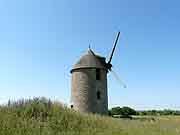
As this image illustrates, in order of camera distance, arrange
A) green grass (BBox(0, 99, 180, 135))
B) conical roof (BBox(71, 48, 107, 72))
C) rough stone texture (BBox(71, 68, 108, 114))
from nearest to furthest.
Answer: green grass (BBox(0, 99, 180, 135)) → rough stone texture (BBox(71, 68, 108, 114)) → conical roof (BBox(71, 48, 107, 72))

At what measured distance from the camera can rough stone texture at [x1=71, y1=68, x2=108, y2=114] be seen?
31.0 metres

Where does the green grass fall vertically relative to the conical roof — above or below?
below

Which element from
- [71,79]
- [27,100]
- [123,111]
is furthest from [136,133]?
[123,111]

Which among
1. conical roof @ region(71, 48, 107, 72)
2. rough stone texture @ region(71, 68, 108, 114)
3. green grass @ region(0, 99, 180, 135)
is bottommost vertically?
green grass @ region(0, 99, 180, 135)

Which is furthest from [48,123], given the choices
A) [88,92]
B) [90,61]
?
[90,61]

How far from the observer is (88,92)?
3106cm

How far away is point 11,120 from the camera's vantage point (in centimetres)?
1188

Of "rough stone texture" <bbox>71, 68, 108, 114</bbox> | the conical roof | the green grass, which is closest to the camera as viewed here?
the green grass

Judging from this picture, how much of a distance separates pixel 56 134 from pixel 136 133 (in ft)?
14.1

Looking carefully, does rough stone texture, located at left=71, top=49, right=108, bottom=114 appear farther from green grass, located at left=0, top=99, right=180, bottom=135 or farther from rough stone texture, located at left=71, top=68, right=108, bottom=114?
green grass, located at left=0, top=99, right=180, bottom=135

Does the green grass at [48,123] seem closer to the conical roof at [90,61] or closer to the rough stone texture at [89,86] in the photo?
the rough stone texture at [89,86]

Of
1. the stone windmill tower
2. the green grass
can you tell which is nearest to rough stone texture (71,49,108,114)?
the stone windmill tower

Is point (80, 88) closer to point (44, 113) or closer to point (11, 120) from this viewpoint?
point (44, 113)

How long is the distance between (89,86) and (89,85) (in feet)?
0.42
